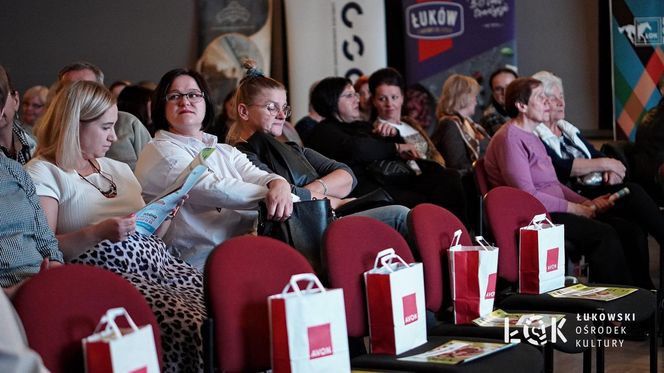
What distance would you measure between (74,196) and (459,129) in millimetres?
3466

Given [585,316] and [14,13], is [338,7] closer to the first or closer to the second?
[14,13]

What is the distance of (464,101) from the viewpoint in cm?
612

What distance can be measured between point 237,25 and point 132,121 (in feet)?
13.1

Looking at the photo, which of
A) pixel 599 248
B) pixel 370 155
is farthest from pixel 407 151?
pixel 599 248

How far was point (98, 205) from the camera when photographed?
Answer: 2979 millimetres

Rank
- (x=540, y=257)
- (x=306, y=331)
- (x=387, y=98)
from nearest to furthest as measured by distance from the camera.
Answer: (x=306, y=331) → (x=540, y=257) → (x=387, y=98)

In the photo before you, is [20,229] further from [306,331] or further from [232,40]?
[232,40]

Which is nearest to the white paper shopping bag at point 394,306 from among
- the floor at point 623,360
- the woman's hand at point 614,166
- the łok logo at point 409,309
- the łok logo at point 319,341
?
the łok logo at point 409,309

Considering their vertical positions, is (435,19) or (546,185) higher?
(435,19)

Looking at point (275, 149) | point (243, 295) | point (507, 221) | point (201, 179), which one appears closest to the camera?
point (243, 295)

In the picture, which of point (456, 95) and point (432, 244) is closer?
point (432, 244)

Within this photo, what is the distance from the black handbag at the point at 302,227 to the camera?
3.07 meters

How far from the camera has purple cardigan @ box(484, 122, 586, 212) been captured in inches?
183

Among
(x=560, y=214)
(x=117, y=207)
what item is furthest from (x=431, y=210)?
(x=560, y=214)
